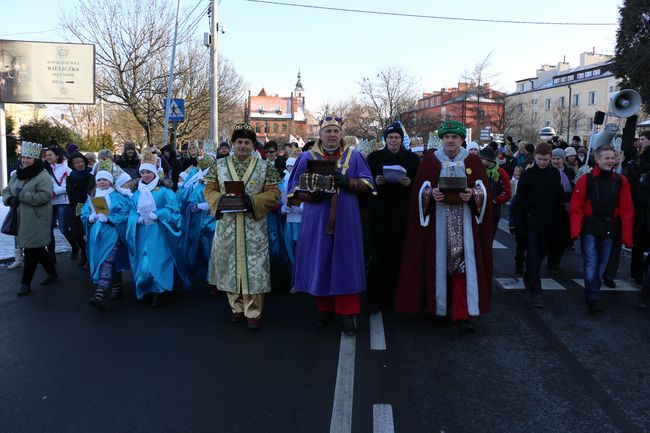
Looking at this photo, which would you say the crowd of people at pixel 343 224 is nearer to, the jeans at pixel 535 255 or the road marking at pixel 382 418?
the jeans at pixel 535 255

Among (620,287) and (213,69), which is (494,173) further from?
(213,69)

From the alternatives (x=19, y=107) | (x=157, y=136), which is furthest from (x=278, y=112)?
(x=157, y=136)

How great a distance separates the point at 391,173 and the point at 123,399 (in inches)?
124

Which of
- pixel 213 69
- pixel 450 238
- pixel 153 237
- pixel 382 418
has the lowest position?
pixel 382 418

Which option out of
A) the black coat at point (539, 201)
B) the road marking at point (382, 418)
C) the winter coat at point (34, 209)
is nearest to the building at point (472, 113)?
the black coat at point (539, 201)

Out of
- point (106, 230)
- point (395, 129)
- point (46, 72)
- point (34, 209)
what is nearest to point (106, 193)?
point (106, 230)

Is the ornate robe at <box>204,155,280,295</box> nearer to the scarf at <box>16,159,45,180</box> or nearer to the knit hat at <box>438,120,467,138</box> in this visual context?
the knit hat at <box>438,120,467,138</box>

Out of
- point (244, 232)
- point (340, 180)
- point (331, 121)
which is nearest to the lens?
point (340, 180)

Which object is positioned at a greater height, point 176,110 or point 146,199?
point 176,110

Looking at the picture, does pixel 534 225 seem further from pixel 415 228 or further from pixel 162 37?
pixel 162 37

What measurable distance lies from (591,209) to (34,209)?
22.0ft

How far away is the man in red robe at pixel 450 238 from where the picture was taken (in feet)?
17.6

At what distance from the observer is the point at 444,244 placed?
548 centimetres

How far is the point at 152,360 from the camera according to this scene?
15.7 feet
